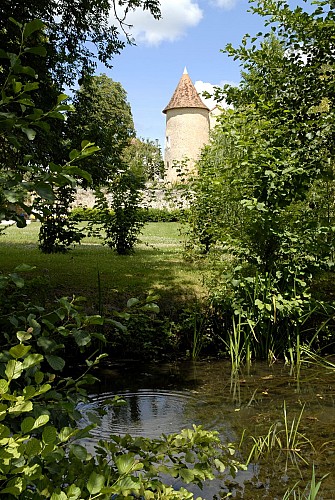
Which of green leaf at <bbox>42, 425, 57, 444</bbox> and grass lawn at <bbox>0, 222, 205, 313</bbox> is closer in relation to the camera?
green leaf at <bbox>42, 425, 57, 444</bbox>

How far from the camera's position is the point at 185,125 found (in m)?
43.5

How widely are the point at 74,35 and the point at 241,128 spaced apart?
3307mm

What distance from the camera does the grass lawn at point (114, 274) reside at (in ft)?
24.7

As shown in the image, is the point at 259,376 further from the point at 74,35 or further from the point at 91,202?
the point at 91,202

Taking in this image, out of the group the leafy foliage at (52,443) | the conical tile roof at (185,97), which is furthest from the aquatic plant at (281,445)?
the conical tile roof at (185,97)

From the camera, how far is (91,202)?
30.4 metres

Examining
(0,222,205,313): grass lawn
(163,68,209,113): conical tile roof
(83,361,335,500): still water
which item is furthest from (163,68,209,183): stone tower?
(83,361,335,500): still water

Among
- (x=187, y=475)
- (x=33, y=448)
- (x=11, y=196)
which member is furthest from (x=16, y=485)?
(x=11, y=196)

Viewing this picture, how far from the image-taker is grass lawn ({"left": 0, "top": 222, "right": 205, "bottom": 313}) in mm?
7535

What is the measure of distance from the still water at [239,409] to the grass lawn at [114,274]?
1.22m

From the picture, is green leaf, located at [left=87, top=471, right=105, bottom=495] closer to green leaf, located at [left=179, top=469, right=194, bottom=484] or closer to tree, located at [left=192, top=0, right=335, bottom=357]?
green leaf, located at [left=179, top=469, right=194, bottom=484]

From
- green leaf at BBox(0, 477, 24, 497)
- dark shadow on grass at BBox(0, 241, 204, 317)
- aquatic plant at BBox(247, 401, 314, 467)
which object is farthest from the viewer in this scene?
dark shadow on grass at BBox(0, 241, 204, 317)

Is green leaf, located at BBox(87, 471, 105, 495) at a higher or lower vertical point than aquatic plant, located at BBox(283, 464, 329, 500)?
higher

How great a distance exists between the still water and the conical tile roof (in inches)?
1527
